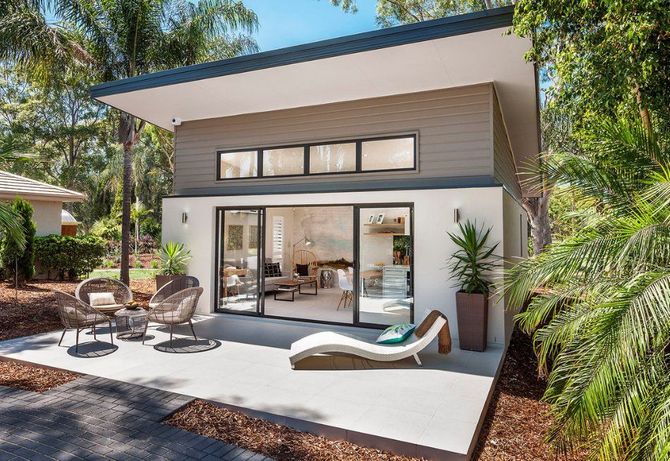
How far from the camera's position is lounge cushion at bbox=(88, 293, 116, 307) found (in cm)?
670

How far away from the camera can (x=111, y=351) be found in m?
5.79

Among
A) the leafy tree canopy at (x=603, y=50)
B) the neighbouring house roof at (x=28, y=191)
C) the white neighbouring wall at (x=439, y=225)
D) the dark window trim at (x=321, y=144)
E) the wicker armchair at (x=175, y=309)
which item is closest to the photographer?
the leafy tree canopy at (x=603, y=50)

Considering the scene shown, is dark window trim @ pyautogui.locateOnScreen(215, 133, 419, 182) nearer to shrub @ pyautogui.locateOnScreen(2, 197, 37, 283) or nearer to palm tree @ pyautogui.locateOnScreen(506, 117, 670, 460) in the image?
palm tree @ pyautogui.locateOnScreen(506, 117, 670, 460)

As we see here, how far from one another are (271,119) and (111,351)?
201 inches

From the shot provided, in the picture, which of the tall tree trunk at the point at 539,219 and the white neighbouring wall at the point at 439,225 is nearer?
the white neighbouring wall at the point at 439,225

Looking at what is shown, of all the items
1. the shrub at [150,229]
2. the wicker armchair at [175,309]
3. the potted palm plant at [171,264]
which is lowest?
the wicker armchair at [175,309]

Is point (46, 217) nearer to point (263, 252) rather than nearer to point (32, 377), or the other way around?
point (263, 252)

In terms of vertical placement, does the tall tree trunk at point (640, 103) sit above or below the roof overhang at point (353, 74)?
below

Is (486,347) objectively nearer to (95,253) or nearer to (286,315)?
(286,315)

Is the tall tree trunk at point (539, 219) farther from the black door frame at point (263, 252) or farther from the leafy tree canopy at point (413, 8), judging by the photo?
the black door frame at point (263, 252)

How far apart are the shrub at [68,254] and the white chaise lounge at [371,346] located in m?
10.2

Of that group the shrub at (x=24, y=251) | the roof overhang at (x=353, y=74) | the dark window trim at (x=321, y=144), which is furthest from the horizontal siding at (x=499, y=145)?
the shrub at (x=24, y=251)

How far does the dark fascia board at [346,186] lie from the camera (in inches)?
262

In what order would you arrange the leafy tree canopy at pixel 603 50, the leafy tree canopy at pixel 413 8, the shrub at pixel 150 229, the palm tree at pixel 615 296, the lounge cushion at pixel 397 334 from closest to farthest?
the palm tree at pixel 615 296, the leafy tree canopy at pixel 603 50, the lounge cushion at pixel 397 334, the leafy tree canopy at pixel 413 8, the shrub at pixel 150 229
